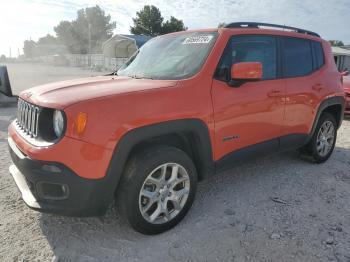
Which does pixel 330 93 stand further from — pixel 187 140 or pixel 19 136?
pixel 19 136

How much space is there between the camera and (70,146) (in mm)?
2512

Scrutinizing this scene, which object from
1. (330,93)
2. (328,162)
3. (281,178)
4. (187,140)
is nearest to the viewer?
(187,140)

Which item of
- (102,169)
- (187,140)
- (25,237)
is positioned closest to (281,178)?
(187,140)

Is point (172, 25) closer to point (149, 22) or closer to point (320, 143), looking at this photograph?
point (149, 22)

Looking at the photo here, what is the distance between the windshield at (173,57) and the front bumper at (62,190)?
130cm

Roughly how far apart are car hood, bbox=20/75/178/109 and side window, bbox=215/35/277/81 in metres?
0.61

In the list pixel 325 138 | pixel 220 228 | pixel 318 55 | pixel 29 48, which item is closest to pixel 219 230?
pixel 220 228

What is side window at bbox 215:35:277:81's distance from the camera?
3439 mm

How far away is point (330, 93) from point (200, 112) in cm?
266

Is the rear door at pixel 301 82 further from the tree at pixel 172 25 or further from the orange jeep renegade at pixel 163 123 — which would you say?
the tree at pixel 172 25

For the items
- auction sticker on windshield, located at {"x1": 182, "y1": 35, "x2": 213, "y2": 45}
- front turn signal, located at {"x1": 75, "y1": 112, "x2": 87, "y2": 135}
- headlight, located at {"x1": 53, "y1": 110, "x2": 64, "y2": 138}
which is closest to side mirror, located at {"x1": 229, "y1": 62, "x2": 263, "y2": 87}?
auction sticker on windshield, located at {"x1": 182, "y1": 35, "x2": 213, "y2": 45}

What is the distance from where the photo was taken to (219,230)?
3.15 m

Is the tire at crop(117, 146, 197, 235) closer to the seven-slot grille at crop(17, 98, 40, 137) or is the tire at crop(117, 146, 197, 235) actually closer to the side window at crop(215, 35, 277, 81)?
the seven-slot grille at crop(17, 98, 40, 137)

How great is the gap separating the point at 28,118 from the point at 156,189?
4.24ft
